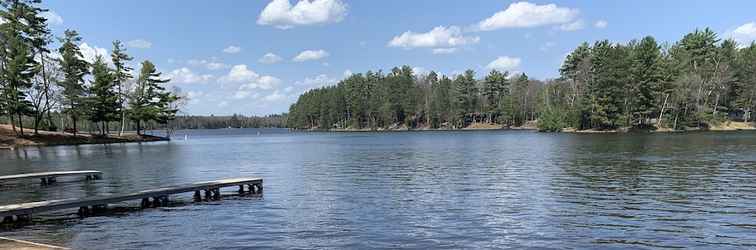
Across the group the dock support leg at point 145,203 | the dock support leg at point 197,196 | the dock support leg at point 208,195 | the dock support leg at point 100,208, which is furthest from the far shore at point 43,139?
the dock support leg at point 145,203

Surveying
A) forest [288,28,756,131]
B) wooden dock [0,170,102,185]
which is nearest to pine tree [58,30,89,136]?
wooden dock [0,170,102,185]

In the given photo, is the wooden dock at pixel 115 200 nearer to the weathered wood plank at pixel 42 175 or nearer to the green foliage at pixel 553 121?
the weathered wood plank at pixel 42 175

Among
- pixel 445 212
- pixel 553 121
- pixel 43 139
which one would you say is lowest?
pixel 445 212

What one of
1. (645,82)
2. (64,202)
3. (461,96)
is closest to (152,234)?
(64,202)

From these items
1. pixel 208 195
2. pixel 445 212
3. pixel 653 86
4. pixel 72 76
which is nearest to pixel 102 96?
pixel 72 76

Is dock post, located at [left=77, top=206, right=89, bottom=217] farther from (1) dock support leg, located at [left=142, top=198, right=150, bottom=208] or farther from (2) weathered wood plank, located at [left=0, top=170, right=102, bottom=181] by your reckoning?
(2) weathered wood plank, located at [left=0, top=170, right=102, bottom=181]

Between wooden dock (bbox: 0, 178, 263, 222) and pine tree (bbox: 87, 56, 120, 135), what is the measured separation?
72.3m

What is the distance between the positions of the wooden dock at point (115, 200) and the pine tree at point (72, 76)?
6572cm

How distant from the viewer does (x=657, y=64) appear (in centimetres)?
10381

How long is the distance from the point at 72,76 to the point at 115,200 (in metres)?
72.6

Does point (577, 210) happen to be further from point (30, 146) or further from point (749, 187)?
point (30, 146)

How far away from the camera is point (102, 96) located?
90062 mm

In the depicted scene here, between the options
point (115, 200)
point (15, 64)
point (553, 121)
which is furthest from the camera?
point (553, 121)

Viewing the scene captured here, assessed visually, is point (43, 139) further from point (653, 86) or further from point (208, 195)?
point (653, 86)
